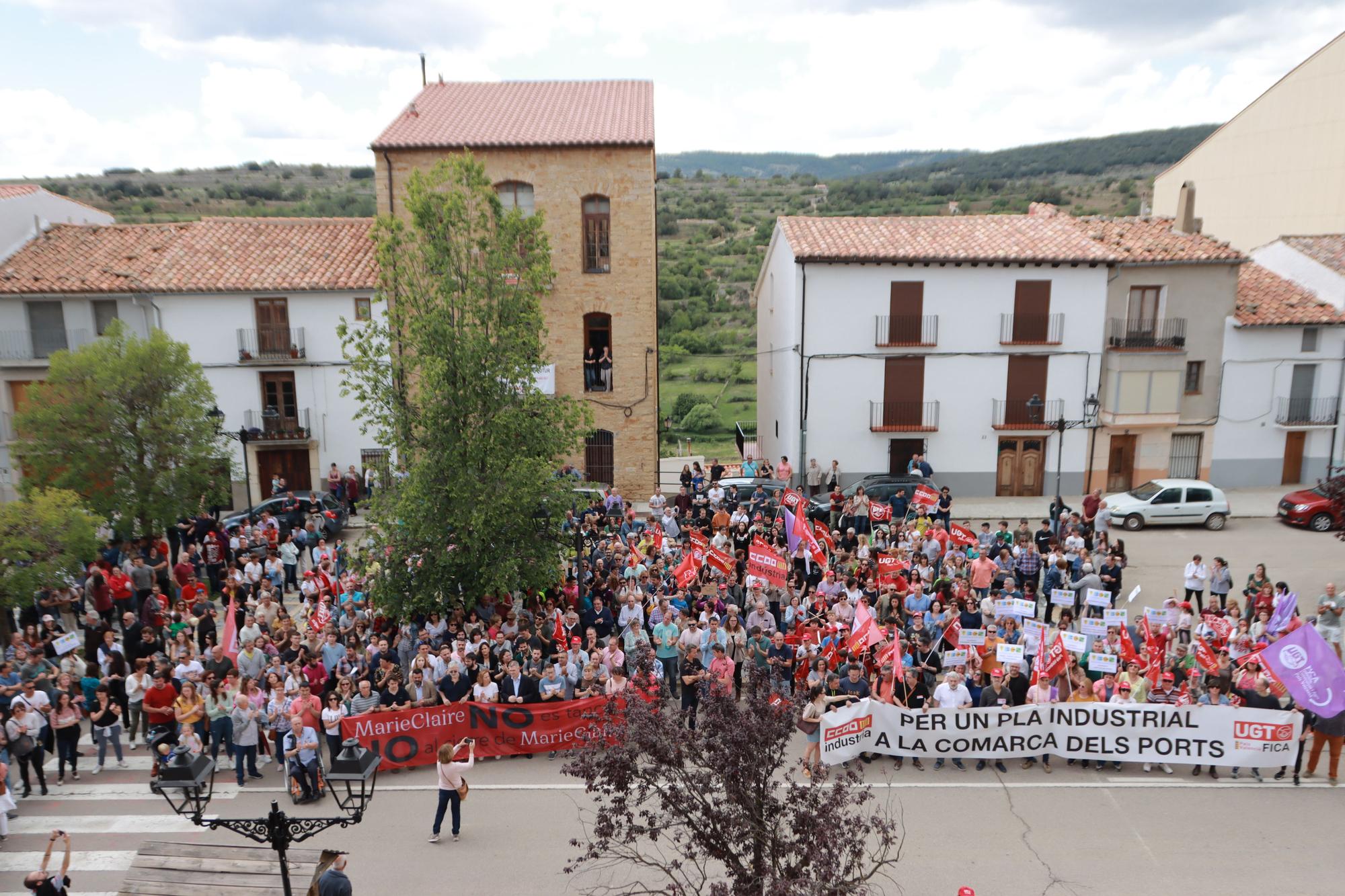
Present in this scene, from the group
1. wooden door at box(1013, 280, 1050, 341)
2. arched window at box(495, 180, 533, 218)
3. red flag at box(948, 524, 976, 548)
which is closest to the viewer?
red flag at box(948, 524, 976, 548)

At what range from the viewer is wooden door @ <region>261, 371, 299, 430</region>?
Result: 28031 millimetres

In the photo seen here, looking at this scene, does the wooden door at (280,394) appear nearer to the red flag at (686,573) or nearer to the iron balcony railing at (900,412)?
the red flag at (686,573)

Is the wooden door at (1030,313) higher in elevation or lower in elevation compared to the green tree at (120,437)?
higher

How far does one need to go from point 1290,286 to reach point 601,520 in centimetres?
2440

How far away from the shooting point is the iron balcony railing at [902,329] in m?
27.2

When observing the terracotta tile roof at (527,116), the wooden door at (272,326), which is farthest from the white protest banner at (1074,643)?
the wooden door at (272,326)

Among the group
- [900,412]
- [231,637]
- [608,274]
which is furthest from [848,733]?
[608,274]

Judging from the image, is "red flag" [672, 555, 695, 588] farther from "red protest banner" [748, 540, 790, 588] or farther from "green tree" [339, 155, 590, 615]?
"green tree" [339, 155, 590, 615]

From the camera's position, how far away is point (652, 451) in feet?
91.9

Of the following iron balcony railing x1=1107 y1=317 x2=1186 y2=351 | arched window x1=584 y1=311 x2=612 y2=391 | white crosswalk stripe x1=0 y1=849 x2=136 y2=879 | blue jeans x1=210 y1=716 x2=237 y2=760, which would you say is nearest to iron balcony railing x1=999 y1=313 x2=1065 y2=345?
iron balcony railing x1=1107 y1=317 x2=1186 y2=351

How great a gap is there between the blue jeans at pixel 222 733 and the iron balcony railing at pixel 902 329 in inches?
801

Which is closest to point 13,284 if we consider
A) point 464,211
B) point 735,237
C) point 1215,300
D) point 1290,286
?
point 464,211

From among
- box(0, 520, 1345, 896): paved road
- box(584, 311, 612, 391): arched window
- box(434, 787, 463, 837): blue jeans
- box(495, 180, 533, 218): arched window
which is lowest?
box(0, 520, 1345, 896): paved road

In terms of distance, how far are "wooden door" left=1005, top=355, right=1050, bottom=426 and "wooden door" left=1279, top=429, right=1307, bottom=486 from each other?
8.57 meters
